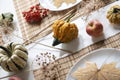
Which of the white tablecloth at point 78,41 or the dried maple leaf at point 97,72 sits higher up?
the white tablecloth at point 78,41

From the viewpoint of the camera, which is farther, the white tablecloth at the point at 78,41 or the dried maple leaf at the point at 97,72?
the white tablecloth at the point at 78,41

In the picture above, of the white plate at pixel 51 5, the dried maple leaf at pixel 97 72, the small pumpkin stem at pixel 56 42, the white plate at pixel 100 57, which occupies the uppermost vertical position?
the white plate at pixel 51 5

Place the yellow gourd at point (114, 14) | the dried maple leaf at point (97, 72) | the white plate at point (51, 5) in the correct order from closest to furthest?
the dried maple leaf at point (97, 72) → the yellow gourd at point (114, 14) → the white plate at point (51, 5)

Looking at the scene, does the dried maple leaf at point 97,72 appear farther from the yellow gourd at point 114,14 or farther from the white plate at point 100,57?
the yellow gourd at point 114,14

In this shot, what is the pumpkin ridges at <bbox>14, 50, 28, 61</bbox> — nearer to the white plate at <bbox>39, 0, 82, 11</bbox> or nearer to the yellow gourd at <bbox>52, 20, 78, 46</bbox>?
the yellow gourd at <bbox>52, 20, 78, 46</bbox>

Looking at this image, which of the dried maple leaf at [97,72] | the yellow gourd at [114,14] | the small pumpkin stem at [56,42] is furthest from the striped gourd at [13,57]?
the yellow gourd at [114,14]

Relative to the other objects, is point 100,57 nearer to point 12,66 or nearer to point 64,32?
point 64,32

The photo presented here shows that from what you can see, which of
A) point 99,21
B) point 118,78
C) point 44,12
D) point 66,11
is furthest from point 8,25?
point 118,78
